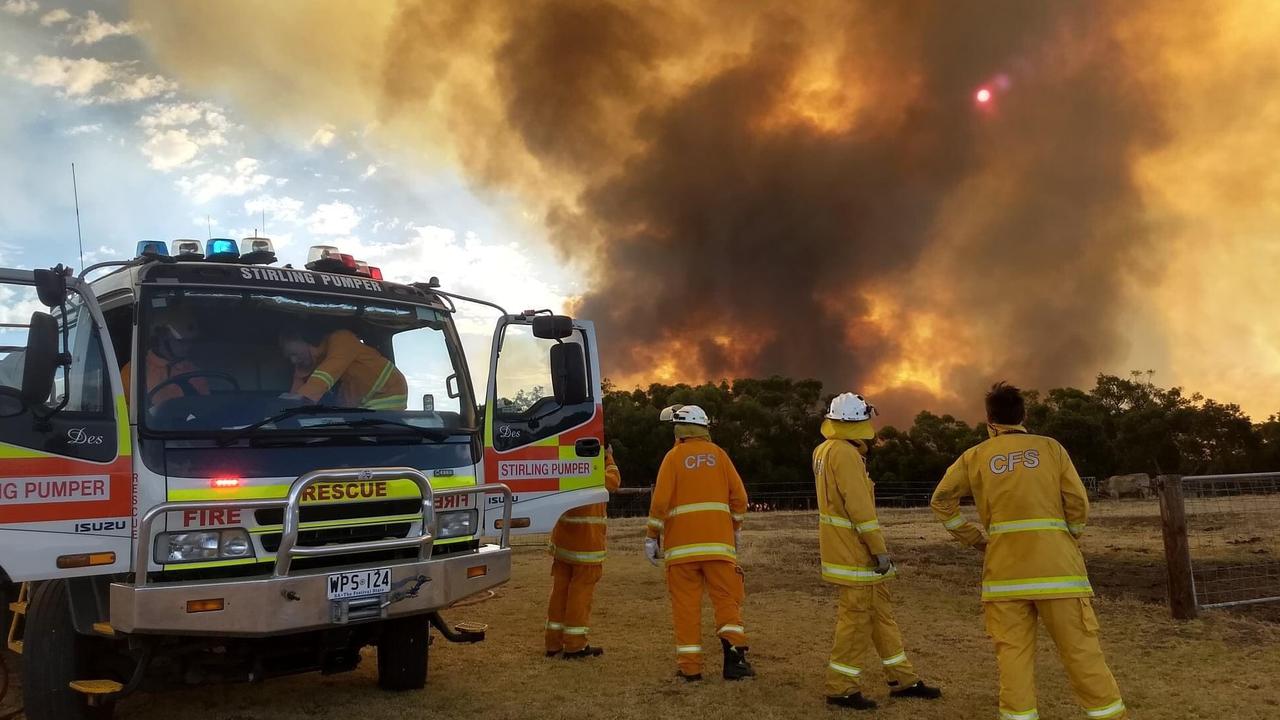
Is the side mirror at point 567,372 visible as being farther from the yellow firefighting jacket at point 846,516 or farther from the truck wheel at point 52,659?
the truck wheel at point 52,659

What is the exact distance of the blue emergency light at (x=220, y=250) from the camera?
19.2ft

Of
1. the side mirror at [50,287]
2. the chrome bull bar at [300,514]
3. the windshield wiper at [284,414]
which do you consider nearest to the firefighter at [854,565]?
the chrome bull bar at [300,514]

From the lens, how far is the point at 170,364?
5.27 metres

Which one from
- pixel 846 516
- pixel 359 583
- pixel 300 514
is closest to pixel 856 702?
pixel 846 516

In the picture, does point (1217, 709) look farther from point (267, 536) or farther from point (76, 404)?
point (76, 404)

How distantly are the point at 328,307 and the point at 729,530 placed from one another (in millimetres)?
3388

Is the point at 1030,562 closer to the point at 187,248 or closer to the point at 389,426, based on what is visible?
the point at 389,426

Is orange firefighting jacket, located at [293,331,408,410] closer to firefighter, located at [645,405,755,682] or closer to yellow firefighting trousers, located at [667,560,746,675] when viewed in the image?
firefighter, located at [645,405,755,682]

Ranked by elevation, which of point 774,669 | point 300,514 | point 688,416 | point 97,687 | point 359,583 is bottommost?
point 774,669

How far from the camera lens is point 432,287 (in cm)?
672

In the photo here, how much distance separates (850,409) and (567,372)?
210cm

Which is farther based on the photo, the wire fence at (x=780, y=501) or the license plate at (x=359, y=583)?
the wire fence at (x=780, y=501)

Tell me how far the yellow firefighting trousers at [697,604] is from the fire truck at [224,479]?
1472mm

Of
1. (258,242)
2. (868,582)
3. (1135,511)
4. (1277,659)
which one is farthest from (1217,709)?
(1135,511)
